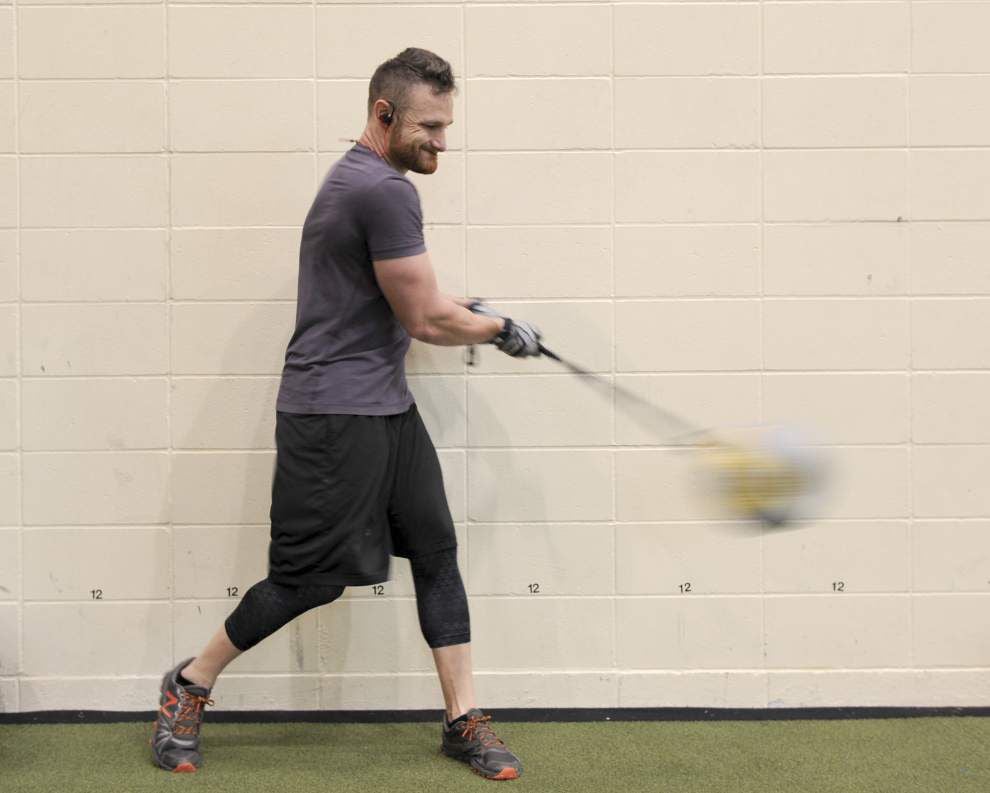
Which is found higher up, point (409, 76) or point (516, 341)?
point (409, 76)

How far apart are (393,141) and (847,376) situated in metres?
1.34

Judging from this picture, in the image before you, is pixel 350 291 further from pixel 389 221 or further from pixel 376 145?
pixel 376 145

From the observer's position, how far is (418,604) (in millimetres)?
2754

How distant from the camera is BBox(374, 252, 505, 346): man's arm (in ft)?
8.16

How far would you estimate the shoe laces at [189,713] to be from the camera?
2.66 metres

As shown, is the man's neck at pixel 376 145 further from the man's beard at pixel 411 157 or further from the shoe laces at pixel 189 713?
the shoe laces at pixel 189 713

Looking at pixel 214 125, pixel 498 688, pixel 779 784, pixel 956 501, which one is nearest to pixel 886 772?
pixel 779 784

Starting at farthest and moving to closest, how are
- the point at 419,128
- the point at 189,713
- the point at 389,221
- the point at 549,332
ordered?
the point at 549,332, the point at 189,713, the point at 419,128, the point at 389,221

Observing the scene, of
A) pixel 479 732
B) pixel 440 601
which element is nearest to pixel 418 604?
pixel 440 601

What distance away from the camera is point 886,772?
2607mm

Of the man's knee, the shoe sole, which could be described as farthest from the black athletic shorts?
the shoe sole

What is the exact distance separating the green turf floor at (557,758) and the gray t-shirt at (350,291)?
0.84 m

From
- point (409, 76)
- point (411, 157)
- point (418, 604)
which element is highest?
point (409, 76)

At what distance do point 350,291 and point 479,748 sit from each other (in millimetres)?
1087
